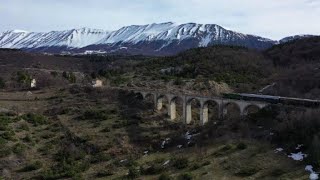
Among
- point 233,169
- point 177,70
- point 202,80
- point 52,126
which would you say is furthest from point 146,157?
point 177,70

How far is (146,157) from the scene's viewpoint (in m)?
41.3

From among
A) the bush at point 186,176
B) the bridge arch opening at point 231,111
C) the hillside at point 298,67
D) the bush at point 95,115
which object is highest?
the hillside at point 298,67

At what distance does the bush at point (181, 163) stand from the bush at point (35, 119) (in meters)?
26.2

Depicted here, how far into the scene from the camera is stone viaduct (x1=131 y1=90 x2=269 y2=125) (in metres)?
50.4

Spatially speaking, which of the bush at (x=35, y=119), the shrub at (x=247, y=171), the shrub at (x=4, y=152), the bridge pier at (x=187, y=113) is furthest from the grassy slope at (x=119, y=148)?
the bridge pier at (x=187, y=113)

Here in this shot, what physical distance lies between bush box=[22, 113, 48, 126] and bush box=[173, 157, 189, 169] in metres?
26.2

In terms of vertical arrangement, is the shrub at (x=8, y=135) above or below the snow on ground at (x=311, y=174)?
below

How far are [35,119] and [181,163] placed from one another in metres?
28.3

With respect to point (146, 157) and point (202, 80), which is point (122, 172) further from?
point (202, 80)

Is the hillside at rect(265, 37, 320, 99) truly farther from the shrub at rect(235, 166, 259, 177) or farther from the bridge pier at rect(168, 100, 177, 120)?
the shrub at rect(235, 166, 259, 177)

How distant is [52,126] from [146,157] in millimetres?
18912

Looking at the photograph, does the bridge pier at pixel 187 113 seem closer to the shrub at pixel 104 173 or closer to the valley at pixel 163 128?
the valley at pixel 163 128

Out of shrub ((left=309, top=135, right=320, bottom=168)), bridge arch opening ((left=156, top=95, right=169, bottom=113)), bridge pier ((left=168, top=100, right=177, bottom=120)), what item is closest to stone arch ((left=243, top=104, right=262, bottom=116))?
bridge pier ((left=168, top=100, right=177, bottom=120))

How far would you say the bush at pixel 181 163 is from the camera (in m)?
35.0
